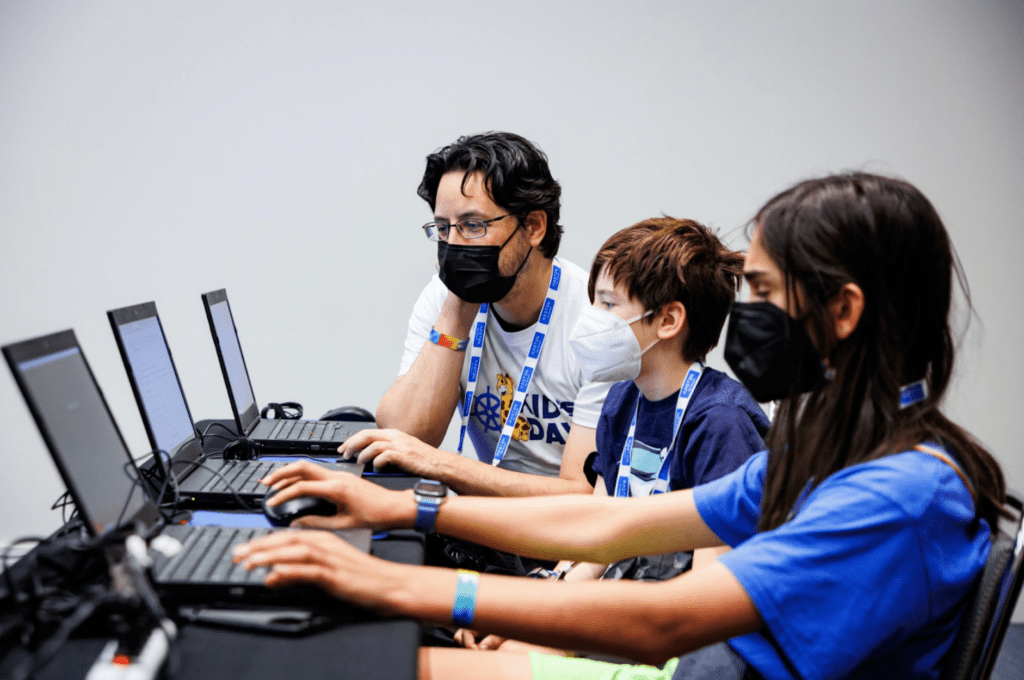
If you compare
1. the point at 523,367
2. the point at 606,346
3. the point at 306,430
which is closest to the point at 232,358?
the point at 306,430

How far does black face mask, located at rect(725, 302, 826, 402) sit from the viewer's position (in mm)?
949

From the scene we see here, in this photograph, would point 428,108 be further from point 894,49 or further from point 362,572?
point 362,572

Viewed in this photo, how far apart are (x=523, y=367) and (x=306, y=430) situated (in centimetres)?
63

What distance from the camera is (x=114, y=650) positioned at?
0.67m

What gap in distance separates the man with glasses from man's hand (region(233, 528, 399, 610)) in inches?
41.4

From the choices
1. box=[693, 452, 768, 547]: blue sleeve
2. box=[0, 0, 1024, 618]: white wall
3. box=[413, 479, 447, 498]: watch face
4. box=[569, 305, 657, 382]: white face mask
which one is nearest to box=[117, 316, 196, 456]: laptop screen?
box=[413, 479, 447, 498]: watch face

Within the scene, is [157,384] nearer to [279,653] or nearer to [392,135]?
[279,653]

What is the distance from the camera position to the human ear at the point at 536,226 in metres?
2.02

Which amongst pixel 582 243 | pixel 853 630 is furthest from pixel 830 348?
pixel 582 243

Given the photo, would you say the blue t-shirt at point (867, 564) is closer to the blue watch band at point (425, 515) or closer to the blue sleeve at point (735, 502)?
the blue sleeve at point (735, 502)

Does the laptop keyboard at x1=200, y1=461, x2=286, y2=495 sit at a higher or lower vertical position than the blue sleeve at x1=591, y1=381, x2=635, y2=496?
higher

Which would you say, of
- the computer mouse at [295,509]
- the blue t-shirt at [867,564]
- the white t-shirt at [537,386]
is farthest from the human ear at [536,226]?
the blue t-shirt at [867,564]

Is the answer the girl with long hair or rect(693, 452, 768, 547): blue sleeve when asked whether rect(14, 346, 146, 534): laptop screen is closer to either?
the girl with long hair

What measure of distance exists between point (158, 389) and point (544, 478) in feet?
3.01
